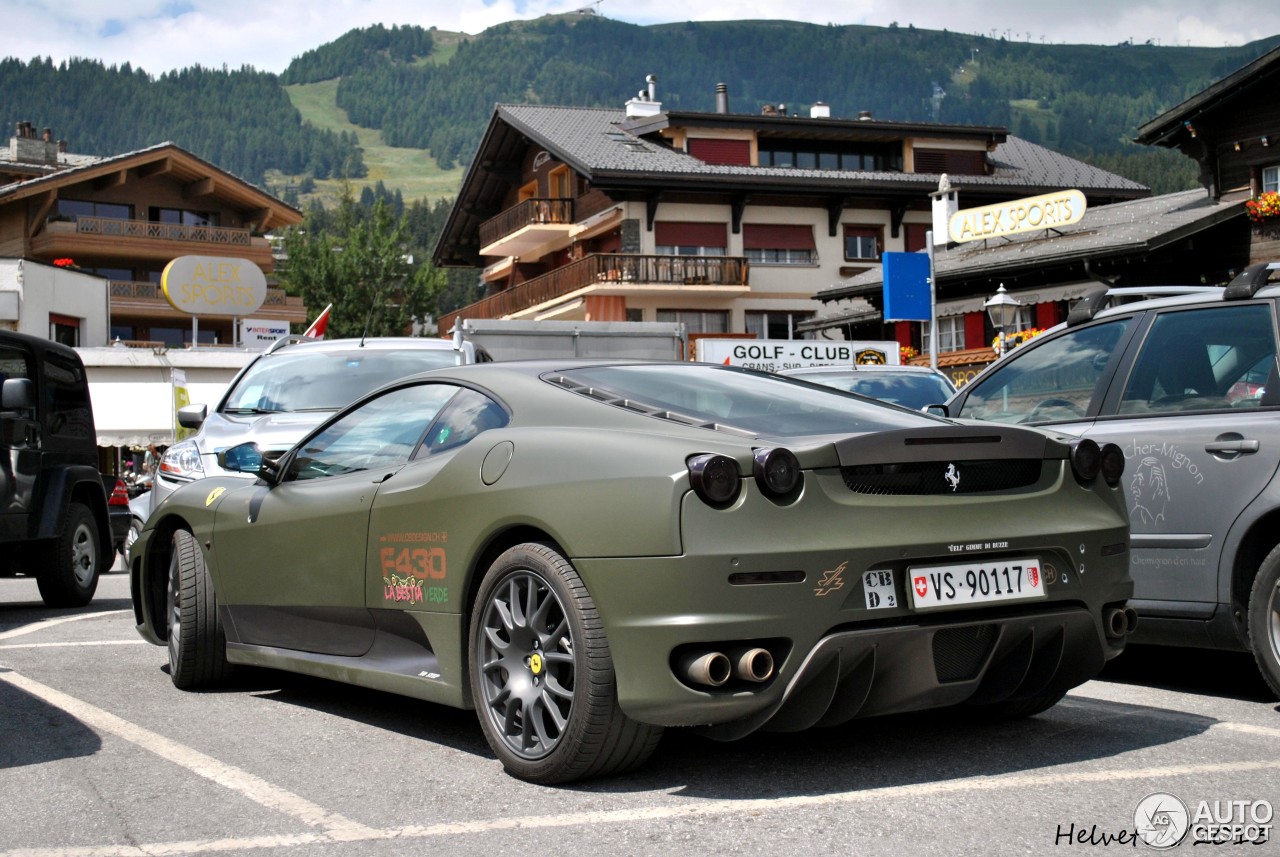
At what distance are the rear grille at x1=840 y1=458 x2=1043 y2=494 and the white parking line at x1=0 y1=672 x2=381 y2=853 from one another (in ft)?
5.55

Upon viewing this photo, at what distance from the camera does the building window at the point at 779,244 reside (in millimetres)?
49219

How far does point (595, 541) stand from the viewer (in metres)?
4.20

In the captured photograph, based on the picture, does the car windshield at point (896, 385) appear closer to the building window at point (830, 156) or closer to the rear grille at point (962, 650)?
the rear grille at point (962, 650)

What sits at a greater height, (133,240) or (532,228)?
(133,240)

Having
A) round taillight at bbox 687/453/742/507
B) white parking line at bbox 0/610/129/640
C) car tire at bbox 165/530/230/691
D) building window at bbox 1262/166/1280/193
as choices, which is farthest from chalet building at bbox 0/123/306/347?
round taillight at bbox 687/453/742/507

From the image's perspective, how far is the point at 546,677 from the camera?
439 centimetres

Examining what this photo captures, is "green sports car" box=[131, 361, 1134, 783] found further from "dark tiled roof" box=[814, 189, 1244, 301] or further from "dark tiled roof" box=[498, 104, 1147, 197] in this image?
"dark tiled roof" box=[498, 104, 1147, 197]

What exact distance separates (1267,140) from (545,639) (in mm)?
29046

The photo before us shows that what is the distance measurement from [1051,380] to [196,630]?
405cm

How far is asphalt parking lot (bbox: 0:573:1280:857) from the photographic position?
3809 mm

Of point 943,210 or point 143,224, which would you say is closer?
point 943,210

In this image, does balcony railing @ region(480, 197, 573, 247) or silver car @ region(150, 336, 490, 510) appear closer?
silver car @ region(150, 336, 490, 510)

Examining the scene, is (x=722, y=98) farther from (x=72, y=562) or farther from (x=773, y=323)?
(x=72, y=562)

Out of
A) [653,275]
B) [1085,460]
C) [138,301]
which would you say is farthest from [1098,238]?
[138,301]
